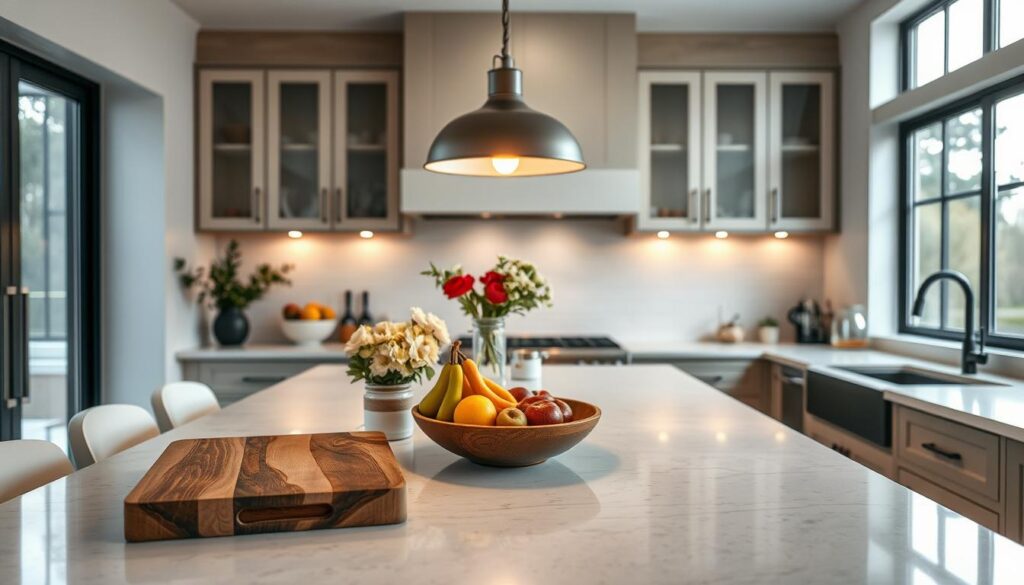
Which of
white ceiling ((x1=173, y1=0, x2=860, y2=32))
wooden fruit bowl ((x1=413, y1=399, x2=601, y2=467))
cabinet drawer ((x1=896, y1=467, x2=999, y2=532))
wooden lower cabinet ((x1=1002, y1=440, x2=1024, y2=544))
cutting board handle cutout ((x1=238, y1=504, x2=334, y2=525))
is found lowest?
cabinet drawer ((x1=896, y1=467, x2=999, y2=532))

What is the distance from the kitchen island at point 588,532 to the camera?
39.0 inches

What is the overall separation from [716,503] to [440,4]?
11.1 feet

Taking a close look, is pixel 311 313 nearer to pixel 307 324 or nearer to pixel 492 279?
pixel 307 324

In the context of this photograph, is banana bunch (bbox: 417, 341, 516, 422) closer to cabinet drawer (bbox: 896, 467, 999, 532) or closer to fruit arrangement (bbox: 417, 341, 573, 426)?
fruit arrangement (bbox: 417, 341, 573, 426)

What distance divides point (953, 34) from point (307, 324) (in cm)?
352

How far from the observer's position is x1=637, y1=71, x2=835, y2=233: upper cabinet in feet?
14.0

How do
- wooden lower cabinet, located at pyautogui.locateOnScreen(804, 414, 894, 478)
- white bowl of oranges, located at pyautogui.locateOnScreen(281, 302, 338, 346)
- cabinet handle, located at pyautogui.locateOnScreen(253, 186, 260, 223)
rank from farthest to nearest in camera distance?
white bowl of oranges, located at pyautogui.locateOnScreen(281, 302, 338, 346) < cabinet handle, located at pyautogui.locateOnScreen(253, 186, 260, 223) < wooden lower cabinet, located at pyautogui.locateOnScreen(804, 414, 894, 478)

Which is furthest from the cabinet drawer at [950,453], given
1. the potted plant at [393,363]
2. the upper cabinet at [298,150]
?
the upper cabinet at [298,150]

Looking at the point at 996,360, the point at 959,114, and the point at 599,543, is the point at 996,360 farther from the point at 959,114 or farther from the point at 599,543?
the point at 599,543

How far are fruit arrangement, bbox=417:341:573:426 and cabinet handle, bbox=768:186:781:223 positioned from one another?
3045 mm

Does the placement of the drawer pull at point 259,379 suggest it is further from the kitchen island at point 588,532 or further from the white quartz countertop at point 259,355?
the kitchen island at point 588,532

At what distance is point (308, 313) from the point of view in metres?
4.39

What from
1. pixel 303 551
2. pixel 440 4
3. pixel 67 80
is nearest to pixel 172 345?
pixel 67 80

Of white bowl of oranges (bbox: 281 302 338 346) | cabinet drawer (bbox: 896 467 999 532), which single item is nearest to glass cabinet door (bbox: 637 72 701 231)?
white bowl of oranges (bbox: 281 302 338 346)
